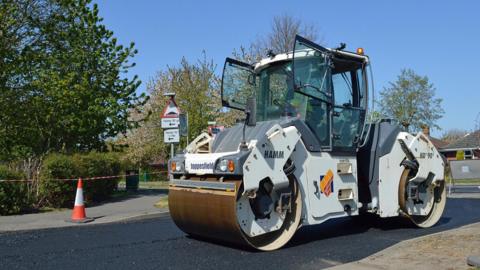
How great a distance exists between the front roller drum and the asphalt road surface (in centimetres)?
18

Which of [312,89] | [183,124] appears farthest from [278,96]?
[183,124]

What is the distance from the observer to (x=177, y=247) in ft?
23.4

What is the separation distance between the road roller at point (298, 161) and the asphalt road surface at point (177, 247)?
290 mm

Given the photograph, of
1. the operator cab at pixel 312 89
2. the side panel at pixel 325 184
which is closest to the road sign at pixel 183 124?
the operator cab at pixel 312 89

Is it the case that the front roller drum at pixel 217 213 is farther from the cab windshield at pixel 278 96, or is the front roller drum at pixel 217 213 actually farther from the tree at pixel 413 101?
the tree at pixel 413 101

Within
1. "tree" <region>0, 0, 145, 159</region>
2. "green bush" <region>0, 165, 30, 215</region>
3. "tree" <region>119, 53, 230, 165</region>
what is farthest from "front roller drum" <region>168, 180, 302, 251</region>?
"tree" <region>119, 53, 230, 165</region>

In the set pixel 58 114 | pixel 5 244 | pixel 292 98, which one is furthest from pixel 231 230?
pixel 58 114

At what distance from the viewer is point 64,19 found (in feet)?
59.9

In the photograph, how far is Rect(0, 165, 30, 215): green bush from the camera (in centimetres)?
1198

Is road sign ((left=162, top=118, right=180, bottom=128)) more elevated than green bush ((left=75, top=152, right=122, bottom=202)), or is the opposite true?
road sign ((left=162, top=118, right=180, bottom=128))

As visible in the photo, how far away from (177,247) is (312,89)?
289 cm

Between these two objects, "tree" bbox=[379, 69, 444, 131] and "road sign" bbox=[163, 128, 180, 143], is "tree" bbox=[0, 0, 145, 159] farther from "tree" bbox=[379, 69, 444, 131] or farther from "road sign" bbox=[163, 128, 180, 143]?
"tree" bbox=[379, 69, 444, 131]

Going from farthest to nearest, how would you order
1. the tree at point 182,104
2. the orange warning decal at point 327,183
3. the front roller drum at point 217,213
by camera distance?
the tree at point 182,104, the orange warning decal at point 327,183, the front roller drum at point 217,213

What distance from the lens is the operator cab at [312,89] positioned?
7.56 m
